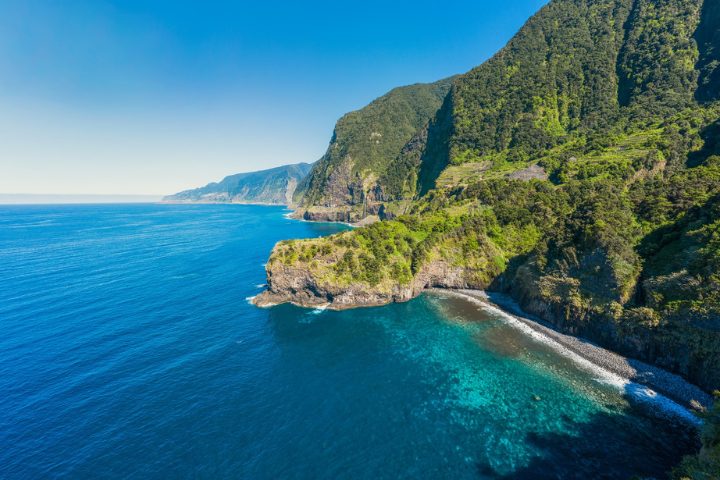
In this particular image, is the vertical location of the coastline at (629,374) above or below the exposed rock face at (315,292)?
below

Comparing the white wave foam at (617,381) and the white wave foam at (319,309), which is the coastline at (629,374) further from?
the white wave foam at (319,309)

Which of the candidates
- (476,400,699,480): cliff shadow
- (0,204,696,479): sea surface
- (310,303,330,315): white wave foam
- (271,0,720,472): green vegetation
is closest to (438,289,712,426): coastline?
(271,0,720,472): green vegetation

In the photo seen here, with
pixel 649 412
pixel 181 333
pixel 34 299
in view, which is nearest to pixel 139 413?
pixel 181 333

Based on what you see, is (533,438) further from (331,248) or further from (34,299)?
(34,299)

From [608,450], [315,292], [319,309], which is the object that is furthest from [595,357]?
[315,292]

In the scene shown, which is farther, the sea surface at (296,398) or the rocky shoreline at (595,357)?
the rocky shoreline at (595,357)

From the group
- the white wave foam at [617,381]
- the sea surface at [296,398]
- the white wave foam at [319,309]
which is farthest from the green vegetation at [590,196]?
the sea surface at [296,398]
